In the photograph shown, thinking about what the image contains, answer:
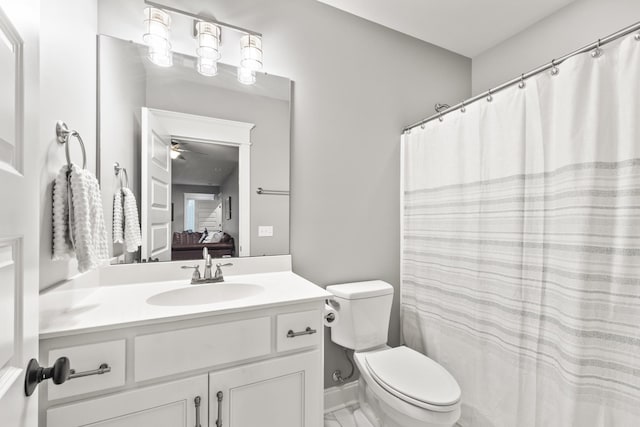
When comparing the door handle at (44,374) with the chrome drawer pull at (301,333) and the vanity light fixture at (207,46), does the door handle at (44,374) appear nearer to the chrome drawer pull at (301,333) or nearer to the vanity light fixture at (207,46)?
the chrome drawer pull at (301,333)

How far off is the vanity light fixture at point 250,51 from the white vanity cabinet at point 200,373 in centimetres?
125

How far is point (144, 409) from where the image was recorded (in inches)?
35.2

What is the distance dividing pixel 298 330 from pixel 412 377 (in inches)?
25.4

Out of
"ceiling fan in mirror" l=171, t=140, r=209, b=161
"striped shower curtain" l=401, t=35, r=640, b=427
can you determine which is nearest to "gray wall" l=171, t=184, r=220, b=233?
"ceiling fan in mirror" l=171, t=140, r=209, b=161

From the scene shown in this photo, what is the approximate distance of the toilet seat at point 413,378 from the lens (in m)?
1.17

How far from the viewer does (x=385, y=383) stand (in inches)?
51.3

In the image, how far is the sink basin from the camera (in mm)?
1248

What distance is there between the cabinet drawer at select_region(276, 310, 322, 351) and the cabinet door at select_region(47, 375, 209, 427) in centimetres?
30

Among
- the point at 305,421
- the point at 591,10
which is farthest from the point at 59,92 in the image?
the point at 591,10

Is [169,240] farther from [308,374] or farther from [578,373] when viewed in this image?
[578,373]

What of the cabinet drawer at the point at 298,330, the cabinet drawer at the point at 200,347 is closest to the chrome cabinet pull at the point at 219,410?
the cabinet drawer at the point at 200,347

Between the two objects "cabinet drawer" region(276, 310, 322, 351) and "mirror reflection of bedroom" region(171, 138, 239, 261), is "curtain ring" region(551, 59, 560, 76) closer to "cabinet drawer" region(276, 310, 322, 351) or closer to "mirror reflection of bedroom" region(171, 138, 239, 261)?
"cabinet drawer" region(276, 310, 322, 351)

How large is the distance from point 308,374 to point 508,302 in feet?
3.27

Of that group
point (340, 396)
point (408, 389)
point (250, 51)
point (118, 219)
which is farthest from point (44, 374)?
point (340, 396)
